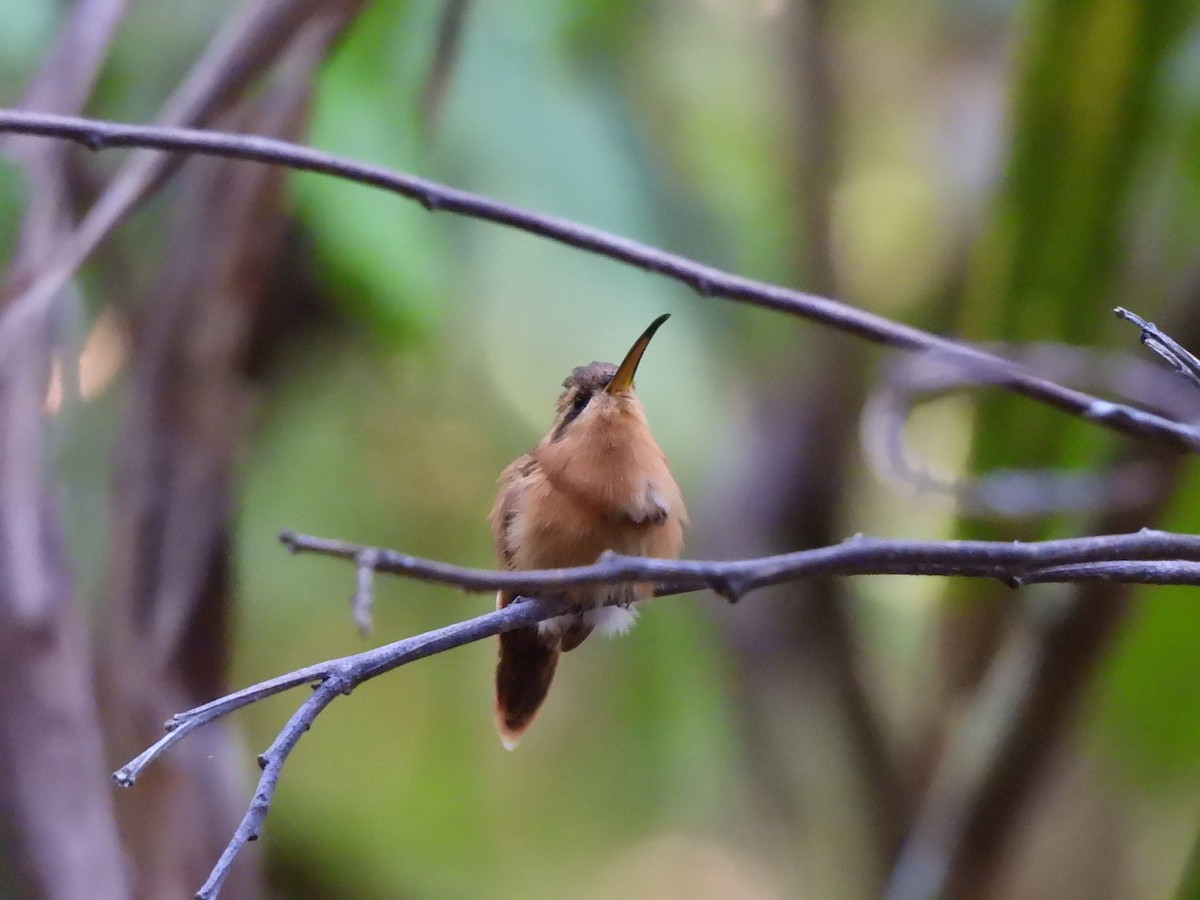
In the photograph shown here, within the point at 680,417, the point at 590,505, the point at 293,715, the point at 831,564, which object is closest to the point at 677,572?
the point at 831,564

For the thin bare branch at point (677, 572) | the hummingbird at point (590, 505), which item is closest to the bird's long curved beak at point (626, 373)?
the hummingbird at point (590, 505)

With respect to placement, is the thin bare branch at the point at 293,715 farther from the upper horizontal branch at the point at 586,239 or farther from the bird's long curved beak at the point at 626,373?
the bird's long curved beak at the point at 626,373

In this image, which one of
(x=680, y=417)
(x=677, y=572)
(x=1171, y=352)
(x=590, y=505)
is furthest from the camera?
(x=680, y=417)

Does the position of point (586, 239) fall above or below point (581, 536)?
above

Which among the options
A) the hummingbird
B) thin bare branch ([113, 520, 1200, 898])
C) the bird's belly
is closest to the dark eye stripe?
the hummingbird

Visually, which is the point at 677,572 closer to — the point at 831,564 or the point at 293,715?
the point at 831,564

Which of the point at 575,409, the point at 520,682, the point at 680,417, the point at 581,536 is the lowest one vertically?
the point at 520,682

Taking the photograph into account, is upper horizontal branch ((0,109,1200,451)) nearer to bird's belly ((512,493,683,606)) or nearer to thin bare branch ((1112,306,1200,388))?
thin bare branch ((1112,306,1200,388))
